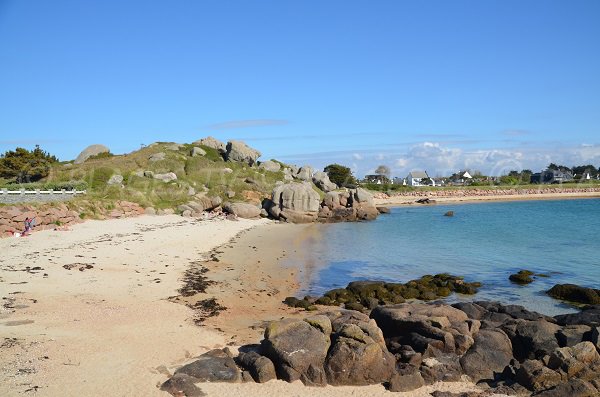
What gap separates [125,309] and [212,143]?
201 ft

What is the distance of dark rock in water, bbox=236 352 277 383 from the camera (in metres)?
9.80

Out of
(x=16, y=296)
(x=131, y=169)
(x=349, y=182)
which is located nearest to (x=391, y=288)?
(x=16, y=296)

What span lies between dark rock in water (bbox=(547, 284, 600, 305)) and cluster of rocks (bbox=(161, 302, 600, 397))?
5.93 meters

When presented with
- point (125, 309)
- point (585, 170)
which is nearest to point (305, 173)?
point (125, 309)

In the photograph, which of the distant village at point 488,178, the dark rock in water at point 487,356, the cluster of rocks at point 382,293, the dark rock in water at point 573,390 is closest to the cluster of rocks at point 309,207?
the cluster of rocks at point 382,293

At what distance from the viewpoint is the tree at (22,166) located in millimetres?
51188

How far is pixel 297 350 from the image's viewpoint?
10.2m

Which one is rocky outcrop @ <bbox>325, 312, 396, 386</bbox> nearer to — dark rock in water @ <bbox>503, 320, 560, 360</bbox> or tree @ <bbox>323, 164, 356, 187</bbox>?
dark rock in water @ <bbox>503, 320, 560, 360</bbox>

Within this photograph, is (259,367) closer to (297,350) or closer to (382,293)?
(297,350)

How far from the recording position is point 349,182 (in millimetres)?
92500

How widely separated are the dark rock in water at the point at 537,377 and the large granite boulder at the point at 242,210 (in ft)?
122

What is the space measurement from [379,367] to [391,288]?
327 inches

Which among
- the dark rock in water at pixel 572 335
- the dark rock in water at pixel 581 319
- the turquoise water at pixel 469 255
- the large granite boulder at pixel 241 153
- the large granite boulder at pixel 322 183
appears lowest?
the turquoise water at pixel 469 255

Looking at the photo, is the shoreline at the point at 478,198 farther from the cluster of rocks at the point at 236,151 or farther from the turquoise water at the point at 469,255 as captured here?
the turquoise water at the point at 469,255
